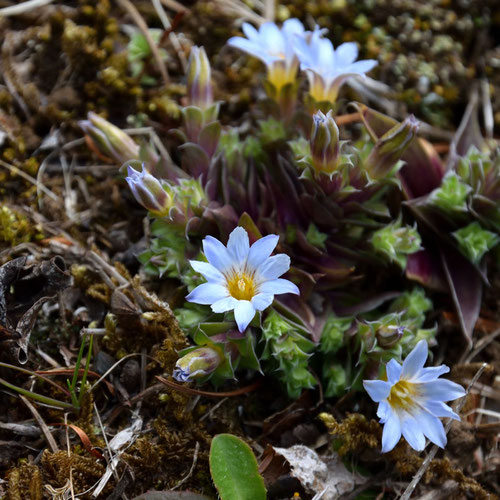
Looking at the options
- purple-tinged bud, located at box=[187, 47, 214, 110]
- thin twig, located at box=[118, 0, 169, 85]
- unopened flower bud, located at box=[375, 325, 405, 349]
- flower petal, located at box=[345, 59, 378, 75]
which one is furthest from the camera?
thin twig, located at box=[118, 0, 169, 85]

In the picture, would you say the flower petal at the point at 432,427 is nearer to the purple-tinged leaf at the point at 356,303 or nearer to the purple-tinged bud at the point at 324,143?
the purple-tinged leaf at the point at 356,303

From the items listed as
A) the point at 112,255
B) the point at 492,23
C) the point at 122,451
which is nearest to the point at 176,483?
the point at 122,451

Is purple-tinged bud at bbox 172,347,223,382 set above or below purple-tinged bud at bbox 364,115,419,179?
below

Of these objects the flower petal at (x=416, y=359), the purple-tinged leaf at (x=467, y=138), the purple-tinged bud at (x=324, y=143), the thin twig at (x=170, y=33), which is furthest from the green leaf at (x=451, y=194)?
the thin twig at (x=170, y=33)

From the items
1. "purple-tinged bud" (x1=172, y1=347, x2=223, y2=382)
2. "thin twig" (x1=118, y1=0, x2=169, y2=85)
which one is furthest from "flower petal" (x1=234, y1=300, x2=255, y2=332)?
"thin twig" (x1=118, y1=0, x2=169, y2=85)

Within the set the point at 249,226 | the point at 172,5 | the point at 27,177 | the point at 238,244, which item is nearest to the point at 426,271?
the point at 249,226

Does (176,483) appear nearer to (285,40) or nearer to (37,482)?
(37,482)

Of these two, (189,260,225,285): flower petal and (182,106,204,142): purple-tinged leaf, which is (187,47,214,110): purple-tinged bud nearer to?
(182,106,204,142): purple-tinged leaf
